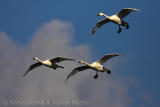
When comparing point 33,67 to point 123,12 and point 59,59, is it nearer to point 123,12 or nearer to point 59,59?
point 59,59

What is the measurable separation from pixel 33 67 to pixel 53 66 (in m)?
6.13

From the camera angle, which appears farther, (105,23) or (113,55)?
(105,23)

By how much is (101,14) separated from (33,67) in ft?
41.1

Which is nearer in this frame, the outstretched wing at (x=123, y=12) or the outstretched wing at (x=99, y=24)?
the outstretched wing at (x=123, y=12)

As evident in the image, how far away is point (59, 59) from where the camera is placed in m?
91.2

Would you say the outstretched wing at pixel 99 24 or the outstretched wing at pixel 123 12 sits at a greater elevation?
the outstretched wing at pixel 99 24

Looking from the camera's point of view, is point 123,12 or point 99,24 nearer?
point 123,12

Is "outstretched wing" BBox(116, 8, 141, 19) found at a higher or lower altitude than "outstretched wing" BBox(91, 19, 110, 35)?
lower

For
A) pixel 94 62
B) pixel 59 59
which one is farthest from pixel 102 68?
pixel 59 59

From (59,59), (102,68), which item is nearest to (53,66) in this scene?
(59,59)

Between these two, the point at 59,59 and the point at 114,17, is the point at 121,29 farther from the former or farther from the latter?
the point at 59,59

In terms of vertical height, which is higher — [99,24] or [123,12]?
[99,24]

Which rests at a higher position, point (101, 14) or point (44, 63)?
point (101, 14)

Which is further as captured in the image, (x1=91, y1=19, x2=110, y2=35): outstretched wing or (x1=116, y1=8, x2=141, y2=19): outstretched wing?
(x1=91, y1=19, x2=110, y2=35): outstretched wing
